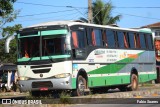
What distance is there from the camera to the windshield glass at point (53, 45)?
18391mm

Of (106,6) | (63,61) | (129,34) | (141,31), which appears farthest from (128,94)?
(106,6)

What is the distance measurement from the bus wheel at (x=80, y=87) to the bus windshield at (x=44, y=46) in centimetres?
→ 161

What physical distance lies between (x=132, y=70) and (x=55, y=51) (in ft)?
→ 25.0

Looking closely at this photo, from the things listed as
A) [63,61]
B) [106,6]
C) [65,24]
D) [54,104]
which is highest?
[106,6]

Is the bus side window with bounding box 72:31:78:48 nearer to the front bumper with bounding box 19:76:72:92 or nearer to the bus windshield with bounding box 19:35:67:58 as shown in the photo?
the bus windshield with bounding box 19:35:67:58

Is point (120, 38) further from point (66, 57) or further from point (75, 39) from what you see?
point (66, 57)

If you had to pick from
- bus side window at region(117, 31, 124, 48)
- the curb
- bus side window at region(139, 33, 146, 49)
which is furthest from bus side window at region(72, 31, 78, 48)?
bus side window at region(139, 33, 146, 49)

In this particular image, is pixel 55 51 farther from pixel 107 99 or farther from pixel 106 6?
pixel 106 6

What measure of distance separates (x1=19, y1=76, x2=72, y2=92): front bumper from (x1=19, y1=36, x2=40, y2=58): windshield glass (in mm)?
1107

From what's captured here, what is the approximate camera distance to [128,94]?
20125mm

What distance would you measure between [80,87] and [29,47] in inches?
110

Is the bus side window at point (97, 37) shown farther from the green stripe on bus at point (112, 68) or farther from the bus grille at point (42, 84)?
the bus grille at point (42, 84)

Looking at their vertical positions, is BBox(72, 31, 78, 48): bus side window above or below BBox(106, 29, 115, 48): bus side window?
below

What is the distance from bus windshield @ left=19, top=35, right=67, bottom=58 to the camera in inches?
725
